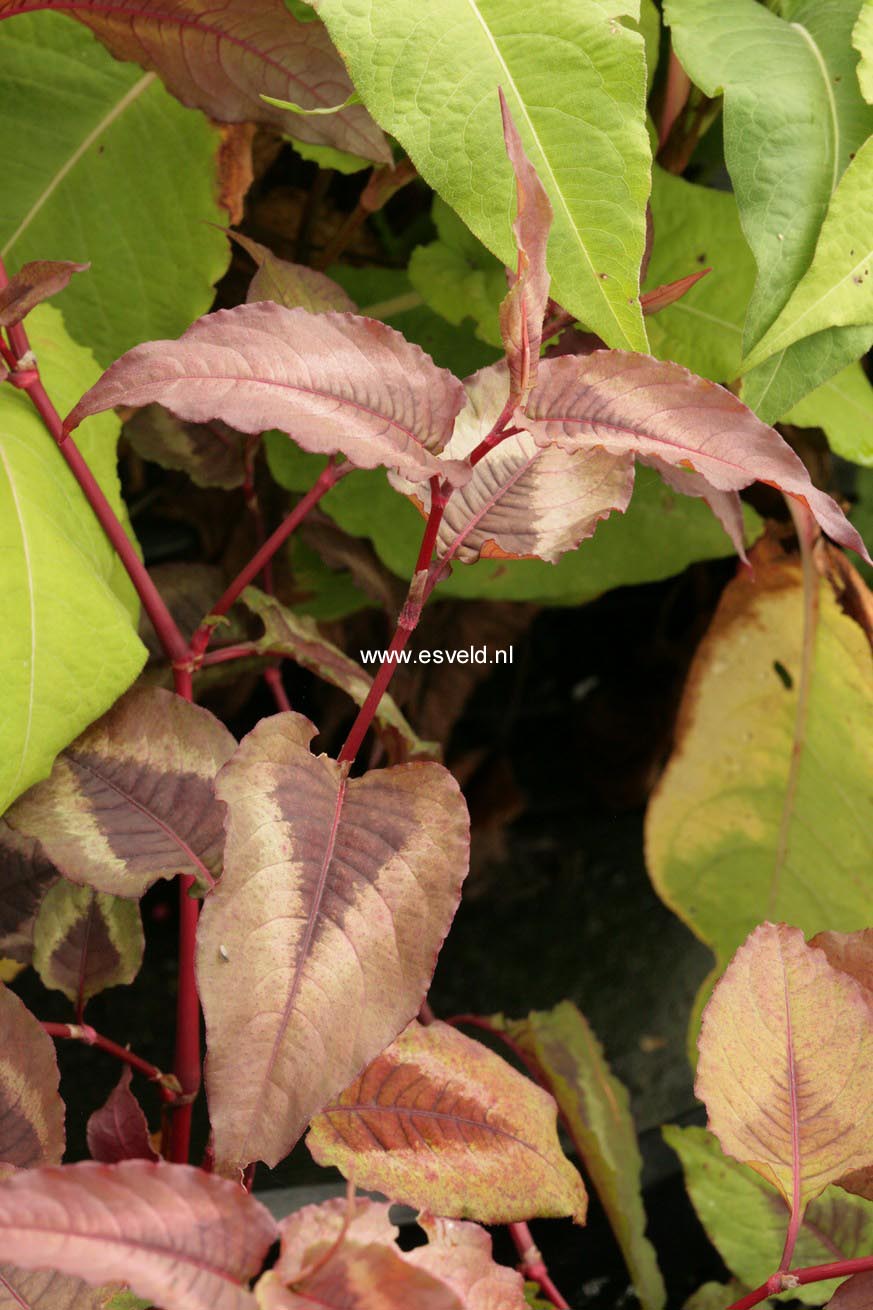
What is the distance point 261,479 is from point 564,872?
457 mm

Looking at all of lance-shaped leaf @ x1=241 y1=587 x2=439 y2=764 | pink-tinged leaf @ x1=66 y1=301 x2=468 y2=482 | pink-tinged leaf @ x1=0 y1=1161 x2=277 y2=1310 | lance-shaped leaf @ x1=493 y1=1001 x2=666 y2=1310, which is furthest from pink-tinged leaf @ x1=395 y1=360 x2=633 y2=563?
lance-shaped leaf @ x1=493 y1=1001 x2=666 y2=1310

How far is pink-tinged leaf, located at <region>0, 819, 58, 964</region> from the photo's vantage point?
1.97 feet

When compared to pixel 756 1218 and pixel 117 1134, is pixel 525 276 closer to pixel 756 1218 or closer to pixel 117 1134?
pixel 117 1134

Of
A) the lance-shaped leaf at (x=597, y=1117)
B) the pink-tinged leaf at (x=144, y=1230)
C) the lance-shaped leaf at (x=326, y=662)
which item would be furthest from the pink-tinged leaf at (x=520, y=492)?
the lance-shaped leaf at (x=597, y=1117)

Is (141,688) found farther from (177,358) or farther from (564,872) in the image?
(564,872)

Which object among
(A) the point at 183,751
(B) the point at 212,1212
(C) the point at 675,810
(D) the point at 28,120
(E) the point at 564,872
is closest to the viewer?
(B) the point at 212,1212

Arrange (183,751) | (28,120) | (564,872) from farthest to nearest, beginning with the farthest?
(564,872)
(28,120)
(183,751)

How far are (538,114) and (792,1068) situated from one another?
1.39 feet

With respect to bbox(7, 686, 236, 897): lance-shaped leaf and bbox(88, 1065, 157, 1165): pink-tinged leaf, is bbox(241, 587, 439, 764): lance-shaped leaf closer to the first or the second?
bbox(7, 686, 236, 897): lance-shaped leaf

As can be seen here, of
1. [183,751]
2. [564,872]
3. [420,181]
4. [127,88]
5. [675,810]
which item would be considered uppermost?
[127,88]

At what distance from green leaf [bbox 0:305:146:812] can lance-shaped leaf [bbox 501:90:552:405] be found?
23 cm

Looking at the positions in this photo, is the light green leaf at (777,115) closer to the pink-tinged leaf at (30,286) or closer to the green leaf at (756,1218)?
the pink-tinged leaf at (30,286)

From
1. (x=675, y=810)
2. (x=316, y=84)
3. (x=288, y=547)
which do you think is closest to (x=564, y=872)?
(x=675, y=810)

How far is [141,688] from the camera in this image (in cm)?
55
